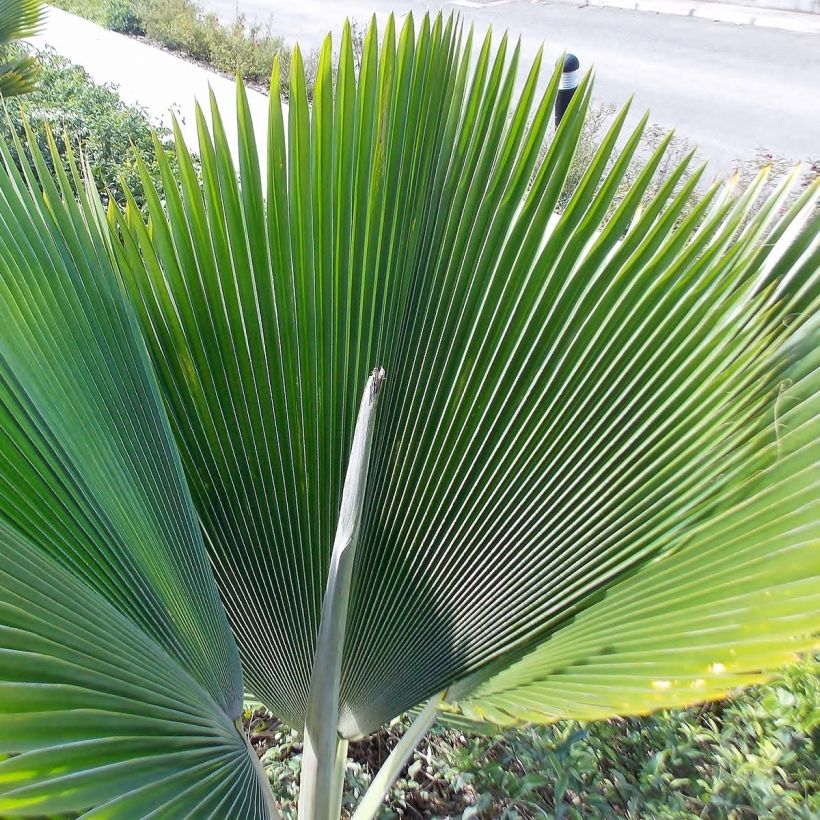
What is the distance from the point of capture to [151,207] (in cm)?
124

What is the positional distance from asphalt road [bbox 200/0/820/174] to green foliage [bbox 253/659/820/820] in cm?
535

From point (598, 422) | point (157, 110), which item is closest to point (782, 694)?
point (598, 422)

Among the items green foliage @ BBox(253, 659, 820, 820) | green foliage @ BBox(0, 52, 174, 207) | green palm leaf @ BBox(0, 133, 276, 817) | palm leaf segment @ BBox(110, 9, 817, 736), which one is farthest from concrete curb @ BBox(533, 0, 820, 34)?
green palm leaf @ BBox(0, 133, 276, 817)

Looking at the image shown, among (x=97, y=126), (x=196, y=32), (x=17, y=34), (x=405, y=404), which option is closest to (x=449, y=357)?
(x=405, y=404)

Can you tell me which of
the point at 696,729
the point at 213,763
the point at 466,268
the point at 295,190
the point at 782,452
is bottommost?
the point at 696,729

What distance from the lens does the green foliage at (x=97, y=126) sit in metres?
5.78

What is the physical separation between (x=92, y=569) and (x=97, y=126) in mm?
6289

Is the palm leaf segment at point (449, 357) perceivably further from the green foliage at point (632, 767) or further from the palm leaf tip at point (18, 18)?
the palm leaf tip at point (18, 18)

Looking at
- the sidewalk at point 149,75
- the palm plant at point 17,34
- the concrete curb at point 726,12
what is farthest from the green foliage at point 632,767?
the concrete curb at point 726,12

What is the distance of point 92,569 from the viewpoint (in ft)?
3.30

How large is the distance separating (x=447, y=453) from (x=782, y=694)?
45.4 inches

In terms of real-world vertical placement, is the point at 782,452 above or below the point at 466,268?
below

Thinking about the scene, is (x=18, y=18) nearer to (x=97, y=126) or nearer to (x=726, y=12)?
(x=97, y=126)

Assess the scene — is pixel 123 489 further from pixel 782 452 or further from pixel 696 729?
pixel 696 729
